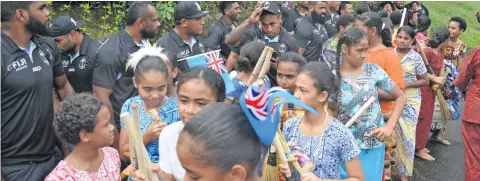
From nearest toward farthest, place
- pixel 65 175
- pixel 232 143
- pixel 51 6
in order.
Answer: pixel 232 143 < pixel 65 175 < pixel 51 6

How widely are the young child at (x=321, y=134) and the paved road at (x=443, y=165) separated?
319cm

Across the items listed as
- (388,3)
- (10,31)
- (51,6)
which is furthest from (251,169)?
(388,3)

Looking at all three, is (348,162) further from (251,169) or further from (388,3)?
(388,3)

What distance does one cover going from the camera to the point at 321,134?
2826mm

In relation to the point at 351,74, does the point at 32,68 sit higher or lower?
higher

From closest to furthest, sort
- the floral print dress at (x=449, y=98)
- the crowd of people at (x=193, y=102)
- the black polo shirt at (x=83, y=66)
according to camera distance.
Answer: the crowd of people at (x=193, y=102) → the black polo shirt at (x=83, y=66) → the floral print dress at (x=449, y=98)

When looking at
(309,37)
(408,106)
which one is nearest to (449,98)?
(408,106)

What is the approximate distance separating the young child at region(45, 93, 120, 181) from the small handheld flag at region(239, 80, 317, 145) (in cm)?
118

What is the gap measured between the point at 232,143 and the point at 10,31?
2.03 meters

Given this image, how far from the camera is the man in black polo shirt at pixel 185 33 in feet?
16.0

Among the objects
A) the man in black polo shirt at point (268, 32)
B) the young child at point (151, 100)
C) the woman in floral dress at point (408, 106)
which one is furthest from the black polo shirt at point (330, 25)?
the young child at point (151, 100)

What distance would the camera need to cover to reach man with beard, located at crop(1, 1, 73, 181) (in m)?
3.07

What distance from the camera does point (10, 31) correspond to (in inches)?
125

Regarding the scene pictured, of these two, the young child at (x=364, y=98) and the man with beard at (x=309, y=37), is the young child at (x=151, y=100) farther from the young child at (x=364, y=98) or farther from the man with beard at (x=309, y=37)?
the man with beard at (x=309, y=37)
